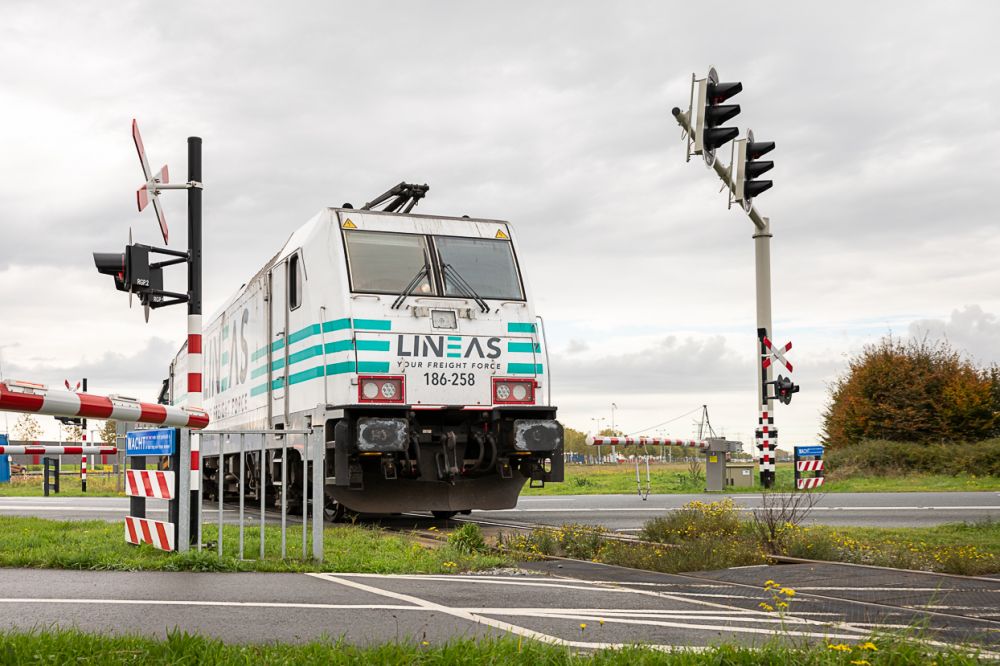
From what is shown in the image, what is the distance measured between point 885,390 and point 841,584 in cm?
3070

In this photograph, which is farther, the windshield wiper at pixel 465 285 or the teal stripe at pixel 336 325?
the windshield wiper at pixel 465 285

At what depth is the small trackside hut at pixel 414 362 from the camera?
1355 cm

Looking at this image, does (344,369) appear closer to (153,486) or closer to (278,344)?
(278,344)

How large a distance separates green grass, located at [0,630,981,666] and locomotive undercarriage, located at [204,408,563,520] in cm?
775

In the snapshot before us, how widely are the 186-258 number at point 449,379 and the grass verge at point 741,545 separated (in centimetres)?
206

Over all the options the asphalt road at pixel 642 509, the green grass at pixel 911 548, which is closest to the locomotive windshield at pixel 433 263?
the asphalt road at pixel 642 509

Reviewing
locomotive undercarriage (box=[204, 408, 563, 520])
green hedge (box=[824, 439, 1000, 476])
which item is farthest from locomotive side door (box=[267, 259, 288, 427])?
green hedge (box=[824, 439, 1000, 476])

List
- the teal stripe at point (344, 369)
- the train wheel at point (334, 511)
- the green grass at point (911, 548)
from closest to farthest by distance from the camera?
the green grass at point (911, 548) < the teal stripe at point (344, 369) < the train wheel at point (334, 511)

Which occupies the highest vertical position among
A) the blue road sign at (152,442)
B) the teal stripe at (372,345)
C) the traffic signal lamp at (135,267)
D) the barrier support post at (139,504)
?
the traffic signal lamp at (135,267)

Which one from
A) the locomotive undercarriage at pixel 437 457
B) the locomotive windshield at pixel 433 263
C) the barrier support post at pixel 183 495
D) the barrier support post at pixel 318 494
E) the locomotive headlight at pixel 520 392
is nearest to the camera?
the barrier support post at pixel 318 494

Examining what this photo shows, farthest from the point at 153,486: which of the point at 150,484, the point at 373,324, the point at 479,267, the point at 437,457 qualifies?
the point at 479,267

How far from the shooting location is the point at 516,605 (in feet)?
23.7

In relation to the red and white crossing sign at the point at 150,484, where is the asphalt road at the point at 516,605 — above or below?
below

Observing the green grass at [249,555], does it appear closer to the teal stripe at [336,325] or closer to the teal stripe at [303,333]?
the teal stripe at [336,325]
